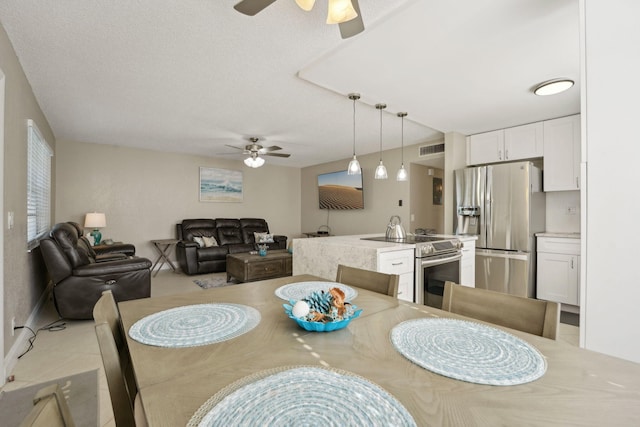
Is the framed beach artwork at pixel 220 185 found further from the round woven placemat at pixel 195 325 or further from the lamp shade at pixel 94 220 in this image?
the round woven placemat at pixel 195 325

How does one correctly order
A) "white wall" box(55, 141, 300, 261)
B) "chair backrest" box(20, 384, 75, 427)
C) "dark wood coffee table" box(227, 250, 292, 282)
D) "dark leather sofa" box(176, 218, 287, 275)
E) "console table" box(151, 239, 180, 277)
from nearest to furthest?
"chair backrest" box(20, 384, 75, 427)
"dark wood coffee table" box(227, 250, 292, 282)
"white wall" box(55, 141, 300, 261)
"dark leather sofa" box(176, 218, 287, 275)
"console table" box(151, 239, 180, 277)

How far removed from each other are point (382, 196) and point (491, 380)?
527cm

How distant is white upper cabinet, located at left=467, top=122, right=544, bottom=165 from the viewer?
3.82 metres

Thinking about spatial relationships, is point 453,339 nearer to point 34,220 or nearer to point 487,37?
point 487,37

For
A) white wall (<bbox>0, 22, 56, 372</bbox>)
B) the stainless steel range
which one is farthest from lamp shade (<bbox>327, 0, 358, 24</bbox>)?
white wall (<bbox>0, 22, 56, 372</bbox>)

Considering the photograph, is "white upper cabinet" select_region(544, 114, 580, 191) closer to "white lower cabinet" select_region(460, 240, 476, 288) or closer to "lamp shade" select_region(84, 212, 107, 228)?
"white lower cabinet" select_region(460, 240, 476, 288)

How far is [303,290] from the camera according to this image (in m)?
1.46

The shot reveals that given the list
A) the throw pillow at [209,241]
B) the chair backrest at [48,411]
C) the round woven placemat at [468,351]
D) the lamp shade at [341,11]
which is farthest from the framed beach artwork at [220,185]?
the chair backrest at [48,411]

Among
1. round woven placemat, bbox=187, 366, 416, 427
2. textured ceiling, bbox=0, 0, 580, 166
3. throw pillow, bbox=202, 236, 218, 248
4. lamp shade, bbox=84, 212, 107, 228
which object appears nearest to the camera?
round woven placemat, bbox=187, 366, 416, 427

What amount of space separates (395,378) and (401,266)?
6.11 ft

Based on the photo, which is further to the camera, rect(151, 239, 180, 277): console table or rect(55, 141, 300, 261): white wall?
rect(151, 239, 180, 277): console table

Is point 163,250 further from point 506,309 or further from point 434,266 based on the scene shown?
point 506,309

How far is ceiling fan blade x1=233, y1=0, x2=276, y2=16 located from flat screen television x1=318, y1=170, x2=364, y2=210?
190 inches

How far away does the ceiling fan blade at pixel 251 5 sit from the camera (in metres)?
1.47
